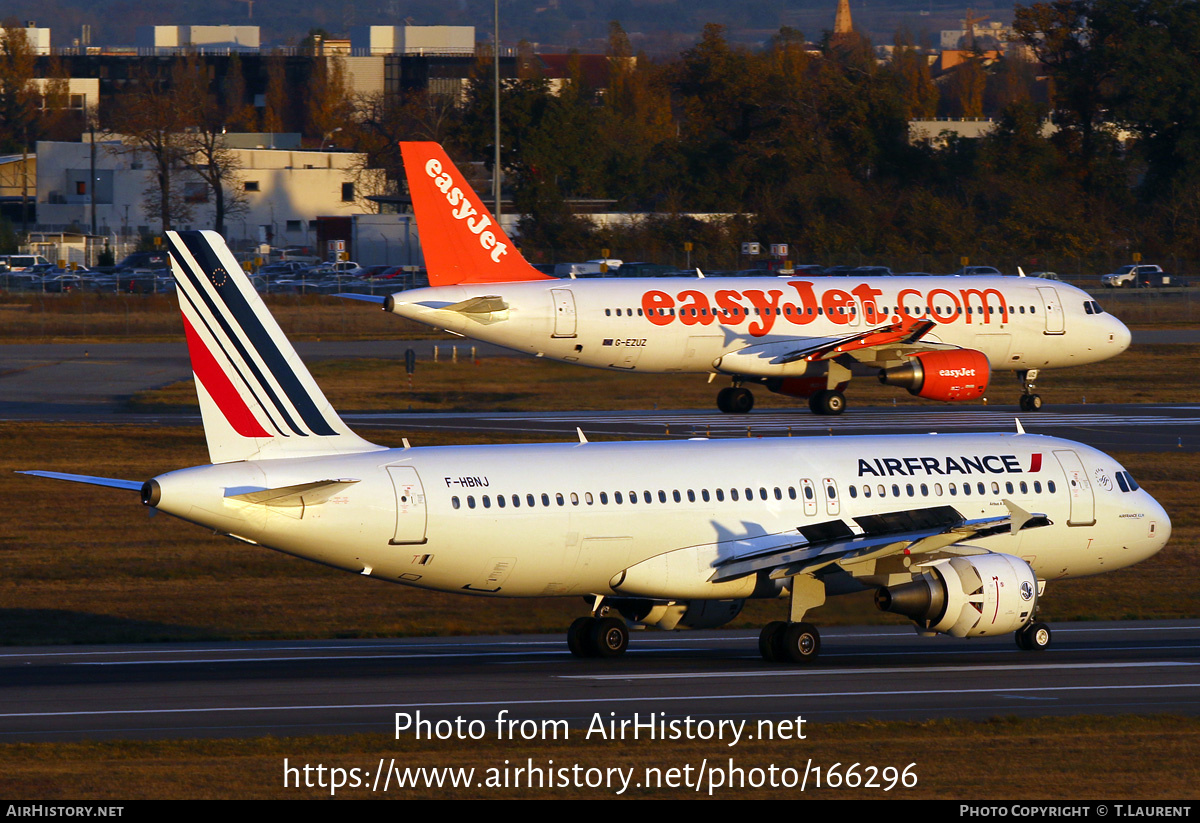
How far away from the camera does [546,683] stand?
83.9 ft

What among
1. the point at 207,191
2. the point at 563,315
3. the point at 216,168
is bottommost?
the point at 207,191

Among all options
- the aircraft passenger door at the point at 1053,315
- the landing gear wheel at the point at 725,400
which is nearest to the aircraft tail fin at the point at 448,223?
the landing gear wheel at the point at 725,400

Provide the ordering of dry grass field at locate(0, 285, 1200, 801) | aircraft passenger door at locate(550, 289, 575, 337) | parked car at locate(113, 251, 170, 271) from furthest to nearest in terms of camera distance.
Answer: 1. parked car at locate(113, 251, 170, 271)
2. aircraft passenger door at locate(550, 289, 575, 337)
3. dry grass field at locate(0, 285, 1200, 801)

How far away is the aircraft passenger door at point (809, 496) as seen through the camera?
93.4 feet

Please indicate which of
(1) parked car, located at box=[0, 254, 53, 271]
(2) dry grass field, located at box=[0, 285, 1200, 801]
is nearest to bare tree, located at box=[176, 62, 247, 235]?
(1) parked car, located at box=[0, 254, 53, 271]

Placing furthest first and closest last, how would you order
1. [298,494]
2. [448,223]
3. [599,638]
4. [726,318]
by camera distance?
1. [726,318]
2. [448,223]
3. [599,638]
4. [298,494]

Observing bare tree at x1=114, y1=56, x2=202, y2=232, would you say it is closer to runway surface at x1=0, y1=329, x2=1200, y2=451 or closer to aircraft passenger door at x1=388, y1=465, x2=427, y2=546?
runway surface at x1=0, y1=329, x2=1200, y2=451

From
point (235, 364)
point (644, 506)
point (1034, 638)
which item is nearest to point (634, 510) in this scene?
point (644, 506)

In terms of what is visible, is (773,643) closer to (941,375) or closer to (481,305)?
(481,305)

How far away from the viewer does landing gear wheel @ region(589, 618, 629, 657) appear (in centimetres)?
2830

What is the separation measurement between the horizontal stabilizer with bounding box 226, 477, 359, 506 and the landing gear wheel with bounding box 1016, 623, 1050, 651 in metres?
12.3

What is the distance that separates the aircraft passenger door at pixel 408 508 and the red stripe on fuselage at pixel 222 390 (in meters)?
2.30

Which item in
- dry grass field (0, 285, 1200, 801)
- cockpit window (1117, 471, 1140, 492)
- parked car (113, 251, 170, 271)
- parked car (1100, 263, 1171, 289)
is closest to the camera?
dry grass field (0, 285, 1200, 801)

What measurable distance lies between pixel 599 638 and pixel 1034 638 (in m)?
7.82
